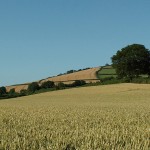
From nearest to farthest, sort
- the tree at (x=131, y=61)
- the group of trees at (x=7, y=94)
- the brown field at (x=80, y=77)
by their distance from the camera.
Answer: the group of trees at (x=7, y=94)
the tree at (x=131, y=61)
the brown field at (x=80, y=77)

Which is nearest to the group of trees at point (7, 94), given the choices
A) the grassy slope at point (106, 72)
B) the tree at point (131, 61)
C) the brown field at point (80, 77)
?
the brown field at point (80, 77)

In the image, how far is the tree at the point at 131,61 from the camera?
306ft

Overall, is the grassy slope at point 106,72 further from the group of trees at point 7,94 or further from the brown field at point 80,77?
the group of trees at point 7,94

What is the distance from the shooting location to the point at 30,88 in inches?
3745

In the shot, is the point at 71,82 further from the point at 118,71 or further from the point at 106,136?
the point at 106,136

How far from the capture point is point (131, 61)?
3748 inches

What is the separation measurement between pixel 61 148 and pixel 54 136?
1.81 meters

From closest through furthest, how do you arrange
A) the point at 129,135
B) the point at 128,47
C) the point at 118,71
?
the point at 129,135 → the point at 118,71 → the point at 128,47

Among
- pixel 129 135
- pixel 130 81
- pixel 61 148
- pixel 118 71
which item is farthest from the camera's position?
pixel 118 71

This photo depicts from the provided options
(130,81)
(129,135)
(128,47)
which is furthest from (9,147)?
(128,47)

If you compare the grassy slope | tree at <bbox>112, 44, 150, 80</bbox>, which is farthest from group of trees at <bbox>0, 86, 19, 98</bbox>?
tree at <bbox>112, 44, 150, 80</bbox>

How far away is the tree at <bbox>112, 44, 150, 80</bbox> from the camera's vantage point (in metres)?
93.2

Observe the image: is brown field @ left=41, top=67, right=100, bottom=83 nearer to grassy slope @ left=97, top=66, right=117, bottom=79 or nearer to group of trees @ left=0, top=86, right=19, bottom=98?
grassy slope @ left=97, top=66, right=117, bottom=79

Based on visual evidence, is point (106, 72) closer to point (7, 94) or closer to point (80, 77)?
point (80, 77)
